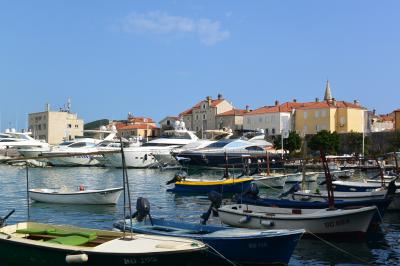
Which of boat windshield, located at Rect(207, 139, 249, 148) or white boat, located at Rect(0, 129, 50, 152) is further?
white boat, located at Rect(0, 129, 50, 152)

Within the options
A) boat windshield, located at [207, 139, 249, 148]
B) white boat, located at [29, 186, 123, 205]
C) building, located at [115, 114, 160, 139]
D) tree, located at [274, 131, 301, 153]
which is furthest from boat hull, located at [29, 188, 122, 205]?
building, located at [115, 114, 160, 139]

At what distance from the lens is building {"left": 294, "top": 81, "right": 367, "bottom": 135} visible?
102938 mm

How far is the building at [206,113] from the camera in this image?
125375 mm

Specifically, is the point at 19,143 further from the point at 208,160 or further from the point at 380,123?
the point at 380,123

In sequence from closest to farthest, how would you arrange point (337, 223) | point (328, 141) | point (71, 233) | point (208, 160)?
1. point (71, 233)
2. point (337, 223)
3. point (208, 160)
4. point (328, 141)

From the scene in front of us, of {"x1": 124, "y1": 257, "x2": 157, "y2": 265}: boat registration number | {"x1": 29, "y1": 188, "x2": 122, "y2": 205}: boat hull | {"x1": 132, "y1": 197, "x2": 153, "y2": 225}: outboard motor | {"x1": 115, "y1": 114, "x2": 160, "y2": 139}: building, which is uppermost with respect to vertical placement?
{"x1": 115, "y1": 114, "x2": 160, "y2": 139}: building

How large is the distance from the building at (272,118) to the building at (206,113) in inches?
381

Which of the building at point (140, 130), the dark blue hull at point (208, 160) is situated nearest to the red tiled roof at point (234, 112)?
the building at point (140, 130)

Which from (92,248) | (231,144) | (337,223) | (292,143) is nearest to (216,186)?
(337,223)

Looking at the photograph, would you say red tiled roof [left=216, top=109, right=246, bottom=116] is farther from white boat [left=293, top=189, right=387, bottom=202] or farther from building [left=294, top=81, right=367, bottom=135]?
white boat [left=293, top=189, right=387, bottom=202]

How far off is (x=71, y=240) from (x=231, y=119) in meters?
110

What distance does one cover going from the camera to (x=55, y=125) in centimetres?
13862

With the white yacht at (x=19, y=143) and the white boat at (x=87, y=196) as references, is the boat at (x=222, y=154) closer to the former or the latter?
the white yacht at (x=19, y=143)

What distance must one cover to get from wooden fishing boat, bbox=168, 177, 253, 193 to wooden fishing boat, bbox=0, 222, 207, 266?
2102 centimetres
